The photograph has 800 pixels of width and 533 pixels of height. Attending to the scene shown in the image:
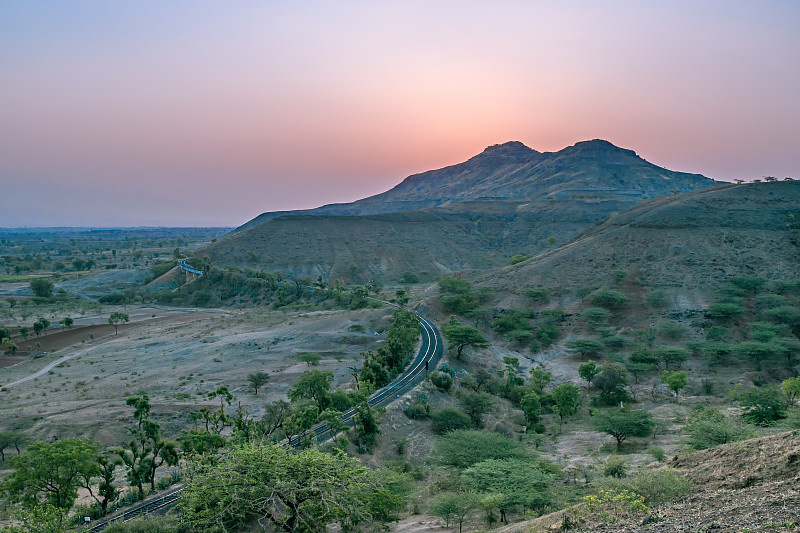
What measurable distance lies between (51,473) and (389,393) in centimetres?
2571

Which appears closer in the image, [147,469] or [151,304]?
[147,469]

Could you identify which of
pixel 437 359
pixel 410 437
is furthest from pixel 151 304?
pixel 410 437

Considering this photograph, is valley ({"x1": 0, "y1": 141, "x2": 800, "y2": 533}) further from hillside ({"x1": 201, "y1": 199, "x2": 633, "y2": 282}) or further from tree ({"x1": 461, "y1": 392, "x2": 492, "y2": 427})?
hillside ({"x1": 201, "y1": 199, "x2": 633, "y2": 282})

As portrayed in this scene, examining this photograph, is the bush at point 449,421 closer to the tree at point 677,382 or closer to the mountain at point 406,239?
the tree at point 677,382

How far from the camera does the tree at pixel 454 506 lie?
22.9 m

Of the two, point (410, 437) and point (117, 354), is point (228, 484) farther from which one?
point (117, 354)

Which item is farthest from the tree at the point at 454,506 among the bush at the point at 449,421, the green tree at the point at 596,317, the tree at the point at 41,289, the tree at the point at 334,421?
the tree at the point at 41,289

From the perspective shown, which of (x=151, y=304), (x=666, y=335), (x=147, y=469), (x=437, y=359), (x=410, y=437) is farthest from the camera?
(x=151, y=304)

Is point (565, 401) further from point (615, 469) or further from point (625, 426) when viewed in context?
point (615, 469)

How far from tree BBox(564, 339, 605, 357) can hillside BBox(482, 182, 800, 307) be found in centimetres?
1621

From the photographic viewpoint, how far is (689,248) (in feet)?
259

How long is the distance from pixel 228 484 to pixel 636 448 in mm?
28135

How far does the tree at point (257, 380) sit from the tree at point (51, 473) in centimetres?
2390

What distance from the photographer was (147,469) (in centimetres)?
2823
